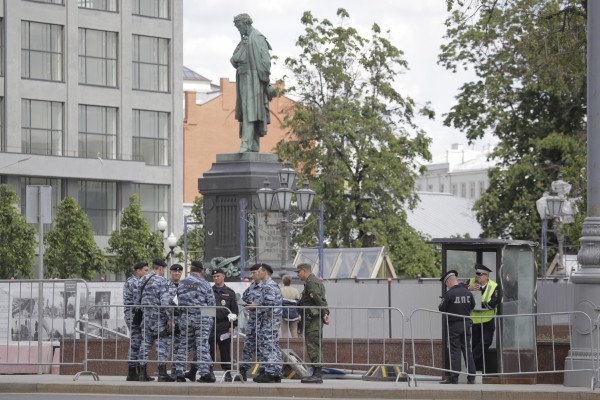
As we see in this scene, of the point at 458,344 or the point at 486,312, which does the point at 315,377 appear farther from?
the point at 486,312

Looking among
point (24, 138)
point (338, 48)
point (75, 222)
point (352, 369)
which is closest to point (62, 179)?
point (24, 138)

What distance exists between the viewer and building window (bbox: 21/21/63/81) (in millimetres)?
67438

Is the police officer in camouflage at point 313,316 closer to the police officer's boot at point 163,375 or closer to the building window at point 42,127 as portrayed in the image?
the police officer's boot at point 163,375

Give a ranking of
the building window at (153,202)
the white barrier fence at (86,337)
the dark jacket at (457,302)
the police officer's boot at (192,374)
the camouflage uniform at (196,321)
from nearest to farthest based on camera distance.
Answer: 1. the camouflage uniform at (196,321)
2. the dark jacket at (457,302)
3. the police officer's boot at (192,374)
4. the white barrier fence at (86,337)
5. the building window at (153,202)

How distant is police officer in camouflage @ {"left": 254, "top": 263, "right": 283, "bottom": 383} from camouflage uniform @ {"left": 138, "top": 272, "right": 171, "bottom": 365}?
Result: 4.10ft

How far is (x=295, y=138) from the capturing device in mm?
63625

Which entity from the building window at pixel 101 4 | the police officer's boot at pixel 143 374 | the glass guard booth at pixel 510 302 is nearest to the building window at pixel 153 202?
the building window at pixel 101 4

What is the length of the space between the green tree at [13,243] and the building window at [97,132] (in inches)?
448

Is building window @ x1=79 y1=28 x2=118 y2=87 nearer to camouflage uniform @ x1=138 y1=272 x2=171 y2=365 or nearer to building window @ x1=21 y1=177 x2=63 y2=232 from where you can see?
building window @ x1=21 y1=177 x2=63 y2=232

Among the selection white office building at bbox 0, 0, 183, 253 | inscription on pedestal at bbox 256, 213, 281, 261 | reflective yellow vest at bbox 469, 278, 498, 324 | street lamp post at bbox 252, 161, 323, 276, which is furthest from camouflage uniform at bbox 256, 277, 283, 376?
white office building at bbox 0, 0, 183, 253

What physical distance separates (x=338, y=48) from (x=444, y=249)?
36563 millimetres

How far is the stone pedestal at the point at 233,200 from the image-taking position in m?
33.1

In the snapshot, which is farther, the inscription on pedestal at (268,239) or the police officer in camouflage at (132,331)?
the inscription on pedestal at (268,239)

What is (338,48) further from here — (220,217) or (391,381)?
(391,381)
